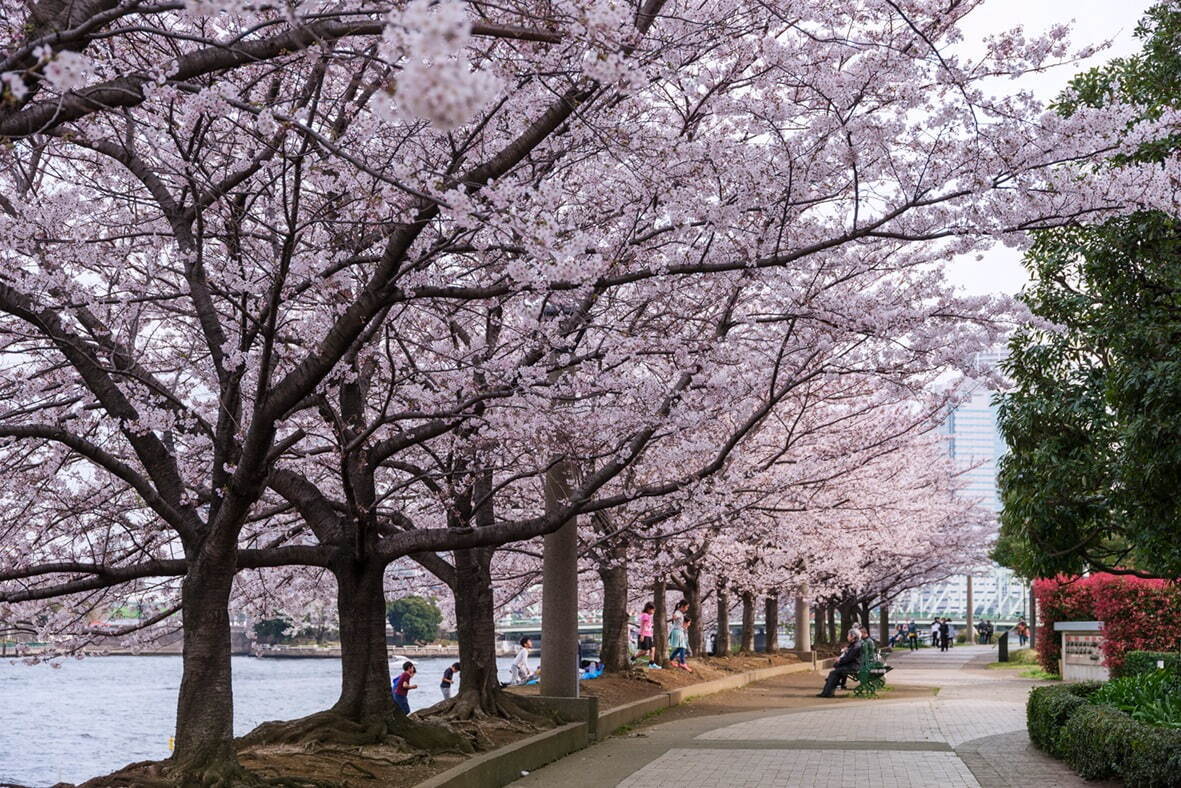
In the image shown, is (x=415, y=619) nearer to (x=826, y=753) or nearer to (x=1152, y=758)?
(x=826, y=753)

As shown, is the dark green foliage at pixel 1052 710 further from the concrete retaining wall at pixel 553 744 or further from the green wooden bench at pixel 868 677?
the green wooden bench at pixel 868 677

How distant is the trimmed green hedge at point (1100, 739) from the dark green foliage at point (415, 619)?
78271mm

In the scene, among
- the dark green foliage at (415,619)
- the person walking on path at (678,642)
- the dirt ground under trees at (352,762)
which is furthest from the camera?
the dark green foliage at (415,619)

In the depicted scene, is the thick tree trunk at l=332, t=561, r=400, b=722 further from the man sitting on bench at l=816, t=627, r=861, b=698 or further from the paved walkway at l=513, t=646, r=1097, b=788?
→ the man sitting on bench at l=816, t=627, r=861, b=698

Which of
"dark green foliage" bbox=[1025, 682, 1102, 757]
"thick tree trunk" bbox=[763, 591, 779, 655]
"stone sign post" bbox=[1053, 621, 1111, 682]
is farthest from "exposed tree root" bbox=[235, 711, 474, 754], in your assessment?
"thick tree trunk" bbox=[763, 591, 779, 655]

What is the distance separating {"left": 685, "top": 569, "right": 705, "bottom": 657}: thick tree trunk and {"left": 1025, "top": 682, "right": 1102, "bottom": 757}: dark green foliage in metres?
12.7

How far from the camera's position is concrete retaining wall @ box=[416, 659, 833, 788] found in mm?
9414

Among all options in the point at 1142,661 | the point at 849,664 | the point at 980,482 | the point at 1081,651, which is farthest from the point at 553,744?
the point at 980,482

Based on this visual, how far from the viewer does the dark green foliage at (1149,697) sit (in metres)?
9.91

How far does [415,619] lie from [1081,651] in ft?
229

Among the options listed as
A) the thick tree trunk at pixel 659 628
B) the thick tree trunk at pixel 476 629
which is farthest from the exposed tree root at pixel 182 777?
the thick tree trunk at pixel 659 628

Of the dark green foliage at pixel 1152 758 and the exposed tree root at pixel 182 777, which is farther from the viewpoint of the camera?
the dark green foliage at pixel 1152 758

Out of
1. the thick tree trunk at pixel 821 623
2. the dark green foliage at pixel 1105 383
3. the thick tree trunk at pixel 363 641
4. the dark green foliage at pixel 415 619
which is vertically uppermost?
the dark green foliage at pixel 1105 383

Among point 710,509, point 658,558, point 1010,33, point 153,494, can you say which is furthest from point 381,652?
point 658,558
